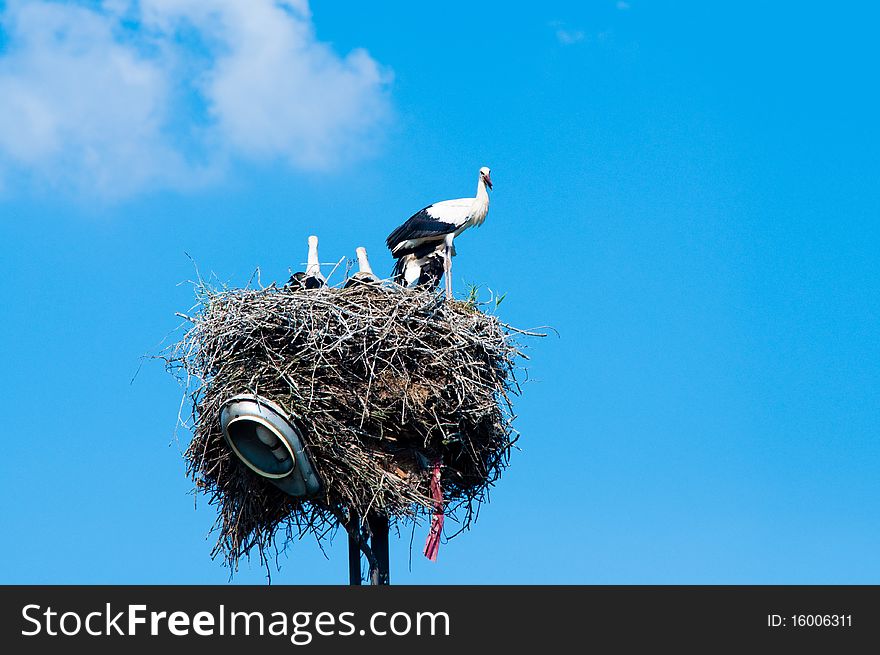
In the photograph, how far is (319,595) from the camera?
14.7 metres

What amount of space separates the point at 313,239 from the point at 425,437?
12.8ft

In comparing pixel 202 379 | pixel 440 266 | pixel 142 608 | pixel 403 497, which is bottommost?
pixel 142 608

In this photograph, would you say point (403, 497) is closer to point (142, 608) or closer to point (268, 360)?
point (268, 360)

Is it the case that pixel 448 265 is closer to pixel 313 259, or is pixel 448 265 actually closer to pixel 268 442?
pixel 313 259

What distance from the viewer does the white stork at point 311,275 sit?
57.6ft

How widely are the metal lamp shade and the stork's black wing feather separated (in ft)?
12.3

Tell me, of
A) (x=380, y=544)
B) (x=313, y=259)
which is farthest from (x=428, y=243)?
(x=380, y=544)

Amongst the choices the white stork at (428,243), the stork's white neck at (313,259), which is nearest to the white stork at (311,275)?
the stork's white neck at (313,259)

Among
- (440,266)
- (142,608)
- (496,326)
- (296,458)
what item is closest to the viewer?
(142,608)

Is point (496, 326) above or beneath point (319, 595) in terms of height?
above

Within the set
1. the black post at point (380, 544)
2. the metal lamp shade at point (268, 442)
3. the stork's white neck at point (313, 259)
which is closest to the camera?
the metal lamp shade at point (268, 442)

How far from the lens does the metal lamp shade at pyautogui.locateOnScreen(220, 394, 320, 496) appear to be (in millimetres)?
16188

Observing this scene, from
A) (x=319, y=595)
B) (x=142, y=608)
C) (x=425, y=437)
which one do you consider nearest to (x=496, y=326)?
(x=425, y=437)

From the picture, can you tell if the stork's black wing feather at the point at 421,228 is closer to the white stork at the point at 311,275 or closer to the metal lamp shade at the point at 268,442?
the white stork at the point at 311,275
